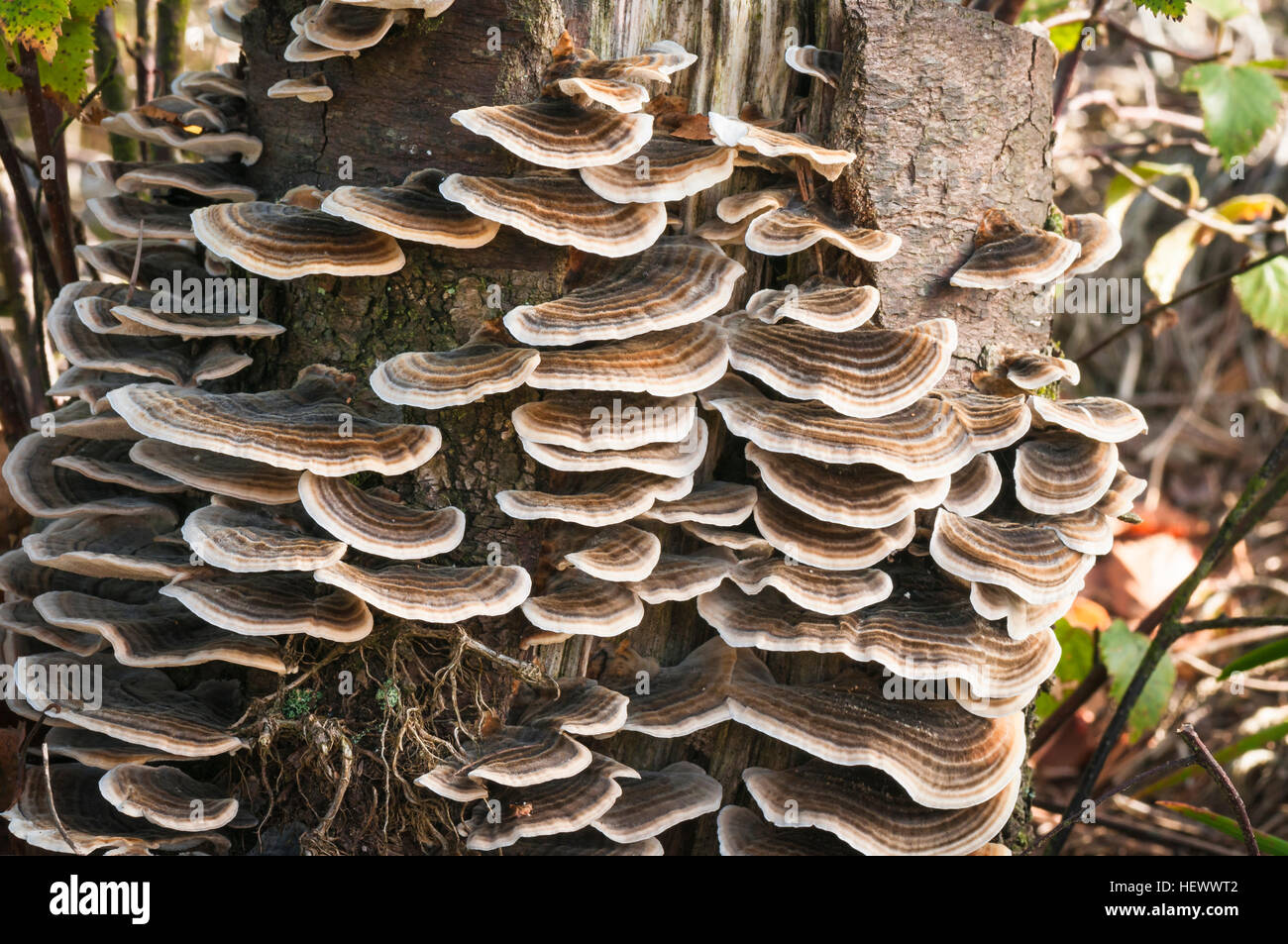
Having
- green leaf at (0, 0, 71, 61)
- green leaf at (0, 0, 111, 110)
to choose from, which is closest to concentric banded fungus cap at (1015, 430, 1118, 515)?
green leaf at (0, 0, 71, 61)

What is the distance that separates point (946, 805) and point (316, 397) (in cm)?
236

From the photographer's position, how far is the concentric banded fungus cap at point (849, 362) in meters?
2.87

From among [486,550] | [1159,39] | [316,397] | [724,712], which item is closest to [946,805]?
[724,712]

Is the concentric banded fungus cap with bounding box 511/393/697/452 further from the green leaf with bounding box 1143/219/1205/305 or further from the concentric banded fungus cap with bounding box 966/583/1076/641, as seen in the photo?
the green leaf with bounding box 1143/219/1205/305

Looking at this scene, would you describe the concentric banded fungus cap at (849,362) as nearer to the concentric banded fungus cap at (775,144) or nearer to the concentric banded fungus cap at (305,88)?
the concentric banded fungus cap at (775,144)

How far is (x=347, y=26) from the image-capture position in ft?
9.29

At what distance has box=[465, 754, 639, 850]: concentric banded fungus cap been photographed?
2.83m

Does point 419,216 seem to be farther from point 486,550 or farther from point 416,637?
point 416,637

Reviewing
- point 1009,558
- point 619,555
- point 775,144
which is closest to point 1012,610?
point 1009,558

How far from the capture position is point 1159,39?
25.9 feet

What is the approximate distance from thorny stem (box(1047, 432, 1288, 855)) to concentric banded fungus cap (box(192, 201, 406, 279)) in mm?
3465

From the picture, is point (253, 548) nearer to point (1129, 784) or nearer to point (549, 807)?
point (549, 807)

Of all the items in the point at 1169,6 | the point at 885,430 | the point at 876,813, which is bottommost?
the point at 876,813

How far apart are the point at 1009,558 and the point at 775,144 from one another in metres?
1.49
